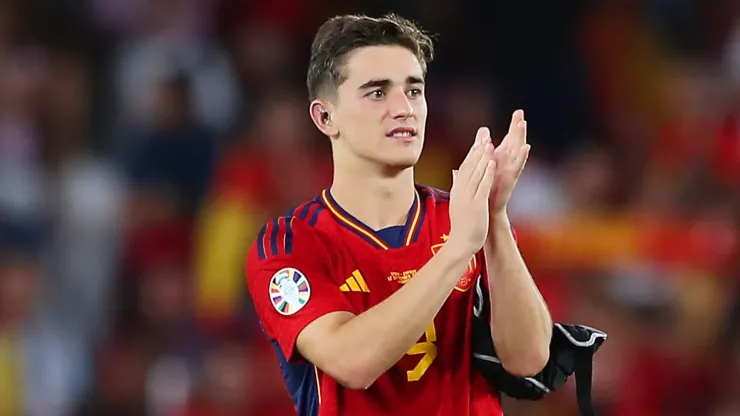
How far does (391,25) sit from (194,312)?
4075 millimetres

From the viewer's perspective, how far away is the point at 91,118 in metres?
8.52

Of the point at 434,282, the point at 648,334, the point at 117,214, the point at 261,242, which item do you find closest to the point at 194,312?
the point at 117,214

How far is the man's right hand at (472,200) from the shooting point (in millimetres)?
3160

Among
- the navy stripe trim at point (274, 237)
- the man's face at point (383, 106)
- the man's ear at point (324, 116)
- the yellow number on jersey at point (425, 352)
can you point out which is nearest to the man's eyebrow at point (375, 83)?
the man's face at point (383, 106)

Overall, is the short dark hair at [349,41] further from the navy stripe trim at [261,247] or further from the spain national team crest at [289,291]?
the spain national team crest at [289,291]

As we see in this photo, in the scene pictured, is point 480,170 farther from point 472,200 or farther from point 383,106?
point 383,106

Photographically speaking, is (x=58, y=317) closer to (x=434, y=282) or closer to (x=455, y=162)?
(x=455, y=162)

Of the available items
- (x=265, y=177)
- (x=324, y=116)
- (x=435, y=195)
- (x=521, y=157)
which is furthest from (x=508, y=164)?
(x=265, y=177)

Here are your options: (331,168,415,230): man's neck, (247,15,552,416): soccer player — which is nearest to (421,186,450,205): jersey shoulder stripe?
(247,15,552,416): soccer player

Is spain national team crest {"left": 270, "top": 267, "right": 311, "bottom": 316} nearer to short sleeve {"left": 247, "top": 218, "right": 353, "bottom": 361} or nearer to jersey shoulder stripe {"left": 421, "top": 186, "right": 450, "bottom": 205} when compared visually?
short sleeve {"left": 247, "top": 218, "right": 353, "bottom": 361}

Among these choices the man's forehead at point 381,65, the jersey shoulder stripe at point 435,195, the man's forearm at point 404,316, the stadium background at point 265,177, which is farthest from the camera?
the stadium background at point 265,177

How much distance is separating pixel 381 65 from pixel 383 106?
0.12 meters

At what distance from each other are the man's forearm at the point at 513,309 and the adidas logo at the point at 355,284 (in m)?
0.36

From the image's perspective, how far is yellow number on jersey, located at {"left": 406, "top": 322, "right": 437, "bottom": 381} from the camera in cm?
349
